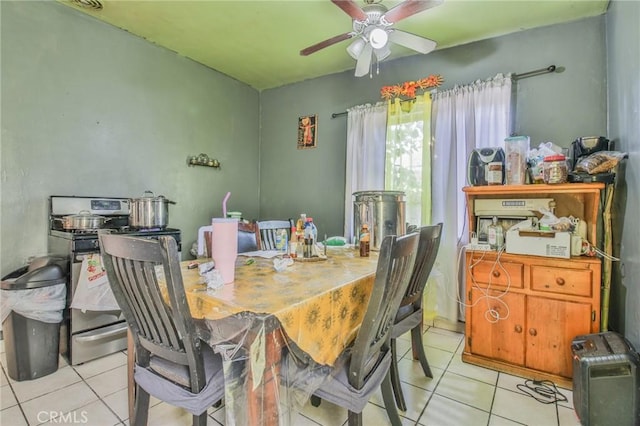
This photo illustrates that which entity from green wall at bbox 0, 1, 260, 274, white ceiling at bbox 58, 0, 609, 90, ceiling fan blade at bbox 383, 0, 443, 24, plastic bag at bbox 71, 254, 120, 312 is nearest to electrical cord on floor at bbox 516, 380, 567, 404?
ceiling fan blade at bbox 383, 0, 443, 24

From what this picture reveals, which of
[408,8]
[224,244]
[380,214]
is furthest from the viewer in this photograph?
[380,214]

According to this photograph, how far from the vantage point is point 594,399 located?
151 cm

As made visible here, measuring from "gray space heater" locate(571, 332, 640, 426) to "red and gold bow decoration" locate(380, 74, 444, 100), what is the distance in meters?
2.41

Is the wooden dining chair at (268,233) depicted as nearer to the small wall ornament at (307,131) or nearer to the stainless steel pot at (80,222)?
the stainless steel pot at (80,222)

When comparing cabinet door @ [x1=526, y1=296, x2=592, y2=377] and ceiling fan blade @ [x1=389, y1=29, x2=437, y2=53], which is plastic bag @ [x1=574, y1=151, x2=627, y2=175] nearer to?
cabinet door @ [x1=526, y1=296, x2=592, y2=377]

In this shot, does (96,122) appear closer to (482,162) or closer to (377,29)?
(377,29)

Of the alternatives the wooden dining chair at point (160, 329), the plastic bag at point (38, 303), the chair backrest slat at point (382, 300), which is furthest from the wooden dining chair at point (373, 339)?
the plastic bag at point (38, 303)

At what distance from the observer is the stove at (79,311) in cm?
211

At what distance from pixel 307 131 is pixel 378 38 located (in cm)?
188

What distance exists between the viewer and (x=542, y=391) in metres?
1.87

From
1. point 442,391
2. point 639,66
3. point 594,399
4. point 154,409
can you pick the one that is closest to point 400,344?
point 442,391

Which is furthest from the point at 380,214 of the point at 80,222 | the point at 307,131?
the point at 80,222

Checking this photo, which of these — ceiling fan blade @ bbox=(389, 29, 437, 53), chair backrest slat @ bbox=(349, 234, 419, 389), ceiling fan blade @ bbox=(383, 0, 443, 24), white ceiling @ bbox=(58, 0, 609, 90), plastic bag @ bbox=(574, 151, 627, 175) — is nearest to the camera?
chair backrest slat @ bbox=(349, 234, 419, 389)

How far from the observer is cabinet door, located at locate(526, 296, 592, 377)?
189 centimetres
